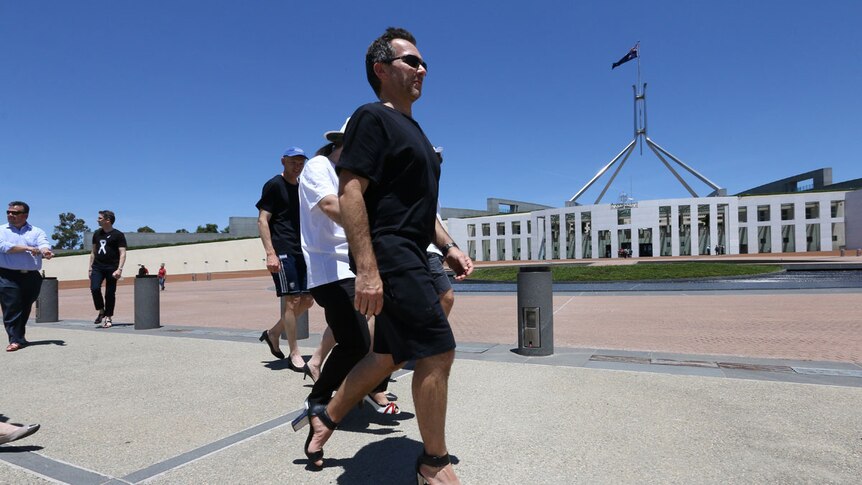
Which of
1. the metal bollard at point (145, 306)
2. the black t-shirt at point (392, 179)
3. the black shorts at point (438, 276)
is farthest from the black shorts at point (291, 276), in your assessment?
the metal bollard at point (145, 306)

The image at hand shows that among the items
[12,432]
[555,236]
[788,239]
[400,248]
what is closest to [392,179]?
[400,248]

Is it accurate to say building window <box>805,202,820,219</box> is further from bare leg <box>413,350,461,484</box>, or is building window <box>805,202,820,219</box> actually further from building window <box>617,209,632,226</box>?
bare leg <box>413,350,461,484</box>

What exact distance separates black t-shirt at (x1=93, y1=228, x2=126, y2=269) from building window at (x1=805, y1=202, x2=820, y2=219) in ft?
223

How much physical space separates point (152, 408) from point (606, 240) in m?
62.9

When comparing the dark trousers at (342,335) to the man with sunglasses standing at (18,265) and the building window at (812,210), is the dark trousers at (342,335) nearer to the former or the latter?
the man with sunglasses standing at (18,265)

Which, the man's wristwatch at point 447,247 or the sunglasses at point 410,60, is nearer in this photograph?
the sunglasses at point 410,60

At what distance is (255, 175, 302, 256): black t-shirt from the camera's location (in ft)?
13.8

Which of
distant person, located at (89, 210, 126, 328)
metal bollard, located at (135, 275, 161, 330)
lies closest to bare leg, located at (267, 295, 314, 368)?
metal bollard, located at (135, 275, 161, 330)

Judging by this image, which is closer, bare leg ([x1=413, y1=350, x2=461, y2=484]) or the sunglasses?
bare leg ([x1=413, y1=350, x2=461, y2=484])

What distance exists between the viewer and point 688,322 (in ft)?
24.1

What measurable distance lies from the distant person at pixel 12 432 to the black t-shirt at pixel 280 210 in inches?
81.8

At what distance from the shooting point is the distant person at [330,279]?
252 cm

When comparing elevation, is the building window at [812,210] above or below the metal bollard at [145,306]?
above

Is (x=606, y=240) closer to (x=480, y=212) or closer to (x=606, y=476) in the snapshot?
(x=480, y=212)
